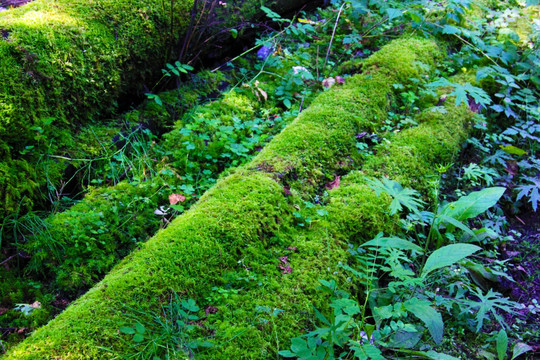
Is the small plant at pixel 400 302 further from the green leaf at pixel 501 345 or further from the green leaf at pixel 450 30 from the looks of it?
the green leaf at pixel 450 30

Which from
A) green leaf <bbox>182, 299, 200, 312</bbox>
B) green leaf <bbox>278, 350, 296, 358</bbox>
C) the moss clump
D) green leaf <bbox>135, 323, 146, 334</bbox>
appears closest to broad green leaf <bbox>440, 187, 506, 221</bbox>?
the moss clump

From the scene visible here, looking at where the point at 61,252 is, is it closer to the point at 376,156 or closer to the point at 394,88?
the point at 376,156

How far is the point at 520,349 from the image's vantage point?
239cm

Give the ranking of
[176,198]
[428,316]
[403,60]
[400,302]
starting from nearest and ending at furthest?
1. [428,316]
2. [400,302]
3. [176,198]
4. [403,60]

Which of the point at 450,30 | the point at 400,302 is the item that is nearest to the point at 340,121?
the point at 400,302

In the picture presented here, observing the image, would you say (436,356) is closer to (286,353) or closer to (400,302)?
(400,302)

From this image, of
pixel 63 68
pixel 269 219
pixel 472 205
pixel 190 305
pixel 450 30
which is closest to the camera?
pixel 190 305

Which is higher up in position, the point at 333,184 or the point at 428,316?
the point at 333,184

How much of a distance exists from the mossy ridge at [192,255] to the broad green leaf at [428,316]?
2.67 feet

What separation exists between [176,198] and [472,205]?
2241 millimetres

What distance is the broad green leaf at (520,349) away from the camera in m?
2.36

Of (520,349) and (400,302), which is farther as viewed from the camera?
(520,349)

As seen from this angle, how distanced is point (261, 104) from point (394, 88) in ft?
4.69

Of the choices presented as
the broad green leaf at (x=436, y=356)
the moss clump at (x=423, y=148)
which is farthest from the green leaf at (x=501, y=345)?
the moss clump at (x=423, y=148)
